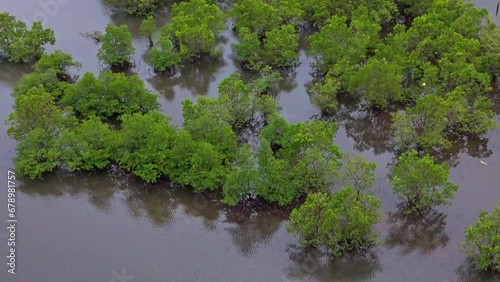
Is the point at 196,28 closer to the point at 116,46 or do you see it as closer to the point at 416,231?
the point at 116,46

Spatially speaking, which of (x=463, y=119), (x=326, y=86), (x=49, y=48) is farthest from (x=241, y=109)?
(x=49, y=48)

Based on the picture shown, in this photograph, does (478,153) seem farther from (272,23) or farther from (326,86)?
(272,23)

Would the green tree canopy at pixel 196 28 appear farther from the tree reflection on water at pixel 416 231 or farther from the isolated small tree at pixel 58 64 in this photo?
the tree reflection on water at pixel 416 231

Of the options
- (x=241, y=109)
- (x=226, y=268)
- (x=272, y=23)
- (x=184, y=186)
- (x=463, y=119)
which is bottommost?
(x=226, y=268)

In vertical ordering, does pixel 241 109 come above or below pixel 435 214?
above

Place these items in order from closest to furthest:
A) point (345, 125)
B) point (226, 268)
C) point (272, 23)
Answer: point (226, 268) < point (345, 125) < point (272, 23)

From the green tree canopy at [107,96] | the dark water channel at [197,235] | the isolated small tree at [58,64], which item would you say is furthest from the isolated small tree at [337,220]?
the isolated small tree at [58,64]
